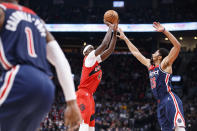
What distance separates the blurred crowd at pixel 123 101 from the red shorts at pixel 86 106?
24.2 feet

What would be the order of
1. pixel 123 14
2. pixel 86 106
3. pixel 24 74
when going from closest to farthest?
pixel 24 74, pixel 86 106, pixel 123 14

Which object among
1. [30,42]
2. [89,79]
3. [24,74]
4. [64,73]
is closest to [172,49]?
[89,79]

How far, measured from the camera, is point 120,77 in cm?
2002

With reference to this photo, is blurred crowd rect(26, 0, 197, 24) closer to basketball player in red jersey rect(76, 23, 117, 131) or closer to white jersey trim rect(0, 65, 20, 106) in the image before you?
basketball player in red jersey rect(76, 23, 117, 131)

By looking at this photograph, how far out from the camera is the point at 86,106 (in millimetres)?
4250

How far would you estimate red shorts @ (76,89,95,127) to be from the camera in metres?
4.18

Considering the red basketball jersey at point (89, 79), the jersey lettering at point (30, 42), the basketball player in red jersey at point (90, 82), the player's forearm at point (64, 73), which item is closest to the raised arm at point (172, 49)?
the basketball player in red jersey at point (90, 82)

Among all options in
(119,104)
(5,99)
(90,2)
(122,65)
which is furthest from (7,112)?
(90,2)

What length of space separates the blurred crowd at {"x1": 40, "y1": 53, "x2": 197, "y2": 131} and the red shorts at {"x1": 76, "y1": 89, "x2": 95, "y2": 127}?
737cm

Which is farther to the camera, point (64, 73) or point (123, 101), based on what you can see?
point (123, 101)

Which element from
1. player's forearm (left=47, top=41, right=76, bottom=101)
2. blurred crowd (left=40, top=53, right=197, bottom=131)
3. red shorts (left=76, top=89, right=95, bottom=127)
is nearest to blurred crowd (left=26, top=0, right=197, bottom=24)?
blurred crowd (left=40, top=53, right=197, bottom=131)

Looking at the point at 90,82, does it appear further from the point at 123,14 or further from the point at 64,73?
the point at 123,14

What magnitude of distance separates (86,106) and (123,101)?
1272cm

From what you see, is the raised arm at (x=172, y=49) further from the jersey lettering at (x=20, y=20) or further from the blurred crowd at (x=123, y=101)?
the blurred crowd at (x=123, y=101)
